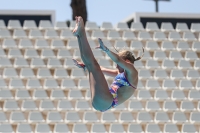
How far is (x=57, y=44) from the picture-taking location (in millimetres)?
11781

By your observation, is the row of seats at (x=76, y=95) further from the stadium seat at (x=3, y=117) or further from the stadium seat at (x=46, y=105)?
the stadium seat at (x=3, y=117)

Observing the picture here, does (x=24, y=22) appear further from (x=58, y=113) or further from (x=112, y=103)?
(x=112, y=103)

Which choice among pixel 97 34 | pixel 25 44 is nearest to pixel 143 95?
pixel 97 34

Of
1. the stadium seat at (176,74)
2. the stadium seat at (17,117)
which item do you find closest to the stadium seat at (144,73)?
the stadium seat at (176,74)

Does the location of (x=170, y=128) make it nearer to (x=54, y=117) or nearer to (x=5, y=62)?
(x=54, y=117)

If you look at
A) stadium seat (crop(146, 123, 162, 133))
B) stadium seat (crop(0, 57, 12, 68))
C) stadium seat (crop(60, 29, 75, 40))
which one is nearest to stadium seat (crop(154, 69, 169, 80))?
stadium seat (crop(146, 123, 162, 133))

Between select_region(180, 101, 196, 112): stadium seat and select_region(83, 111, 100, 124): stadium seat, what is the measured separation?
1566mm

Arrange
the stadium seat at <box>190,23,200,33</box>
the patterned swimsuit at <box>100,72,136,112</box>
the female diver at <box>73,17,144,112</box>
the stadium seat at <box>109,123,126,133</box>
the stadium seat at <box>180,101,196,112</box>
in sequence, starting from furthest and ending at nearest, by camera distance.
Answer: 1. the stadium seat at <box>190,23,200,33</box>
2. the stadium seat at <box>180,101,196,112</box>
3. the stadium seat at <box>109,123,126,133</box>
4. the patterned swimsuit at <box>100,72,136,112</box>
5. the female diver at <box>73,17,144,112</box>

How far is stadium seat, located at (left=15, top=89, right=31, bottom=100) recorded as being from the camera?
1112 cm

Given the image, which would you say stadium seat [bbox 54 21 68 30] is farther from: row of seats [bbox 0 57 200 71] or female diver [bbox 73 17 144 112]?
female diver [bbox 73 17 144 112]

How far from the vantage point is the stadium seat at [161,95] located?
1152 cm

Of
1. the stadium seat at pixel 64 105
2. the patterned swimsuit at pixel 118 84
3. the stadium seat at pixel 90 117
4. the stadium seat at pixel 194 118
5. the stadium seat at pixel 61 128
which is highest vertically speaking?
the patterned swimsuit at pixel 118 84

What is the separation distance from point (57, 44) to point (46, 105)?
126 centimetres

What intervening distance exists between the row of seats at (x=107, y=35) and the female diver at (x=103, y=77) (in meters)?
5.07
